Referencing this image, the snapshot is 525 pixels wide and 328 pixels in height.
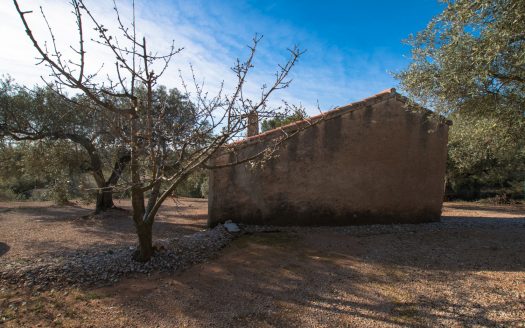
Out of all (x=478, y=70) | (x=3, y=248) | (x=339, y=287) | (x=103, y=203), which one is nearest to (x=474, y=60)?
(x=478, y=70)

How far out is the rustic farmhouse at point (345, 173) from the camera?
28.5 feet

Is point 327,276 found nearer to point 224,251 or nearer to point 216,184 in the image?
point 224,251

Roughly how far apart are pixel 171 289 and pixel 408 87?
19.1 feet

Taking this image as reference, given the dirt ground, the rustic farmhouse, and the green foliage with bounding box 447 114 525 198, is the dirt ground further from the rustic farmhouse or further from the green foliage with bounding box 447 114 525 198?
the green foliage with bounding box 447 114 525 198

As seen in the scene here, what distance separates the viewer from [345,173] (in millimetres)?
Answer: 9141

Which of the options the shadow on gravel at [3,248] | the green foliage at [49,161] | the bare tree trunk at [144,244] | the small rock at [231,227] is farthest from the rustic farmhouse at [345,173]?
the green foliage at [49,161]

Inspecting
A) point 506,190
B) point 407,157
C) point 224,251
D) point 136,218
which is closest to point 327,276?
point 224,251

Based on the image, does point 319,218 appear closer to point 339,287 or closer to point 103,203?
point 339,287

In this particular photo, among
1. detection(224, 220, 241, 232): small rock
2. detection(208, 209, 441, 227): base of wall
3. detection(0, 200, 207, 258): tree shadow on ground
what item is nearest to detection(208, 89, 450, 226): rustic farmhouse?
detection(208, 209, 441, 227): base of wall

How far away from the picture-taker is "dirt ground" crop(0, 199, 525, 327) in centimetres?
409

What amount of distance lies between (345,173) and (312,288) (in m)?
4.74

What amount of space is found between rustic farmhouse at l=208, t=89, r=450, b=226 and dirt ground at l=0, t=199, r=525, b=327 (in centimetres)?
102

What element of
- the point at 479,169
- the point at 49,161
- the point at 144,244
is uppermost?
the point at 479,169

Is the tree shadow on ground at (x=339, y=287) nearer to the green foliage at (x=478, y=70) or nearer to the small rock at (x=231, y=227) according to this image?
the small rock at (x=231, y=227)
